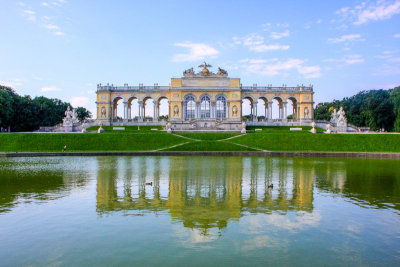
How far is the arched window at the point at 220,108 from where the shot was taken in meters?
67.1

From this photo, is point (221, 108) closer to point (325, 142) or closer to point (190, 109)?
point (190, 109)

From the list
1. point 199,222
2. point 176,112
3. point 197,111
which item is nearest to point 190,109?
point 197,111

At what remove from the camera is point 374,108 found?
63.6 meters

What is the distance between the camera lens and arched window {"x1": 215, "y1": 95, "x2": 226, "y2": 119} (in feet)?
220

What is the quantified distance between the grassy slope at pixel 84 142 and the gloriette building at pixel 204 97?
74.1ft

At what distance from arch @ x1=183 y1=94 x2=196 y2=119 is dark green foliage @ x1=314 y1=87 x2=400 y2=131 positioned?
34.6m

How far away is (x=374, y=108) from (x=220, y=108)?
29.9 m

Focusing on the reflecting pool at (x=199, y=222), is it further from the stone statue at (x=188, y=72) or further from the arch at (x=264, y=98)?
the arch at (x=264, y=98)

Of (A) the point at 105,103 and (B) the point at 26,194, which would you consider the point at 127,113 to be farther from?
(B) the point at 26,194

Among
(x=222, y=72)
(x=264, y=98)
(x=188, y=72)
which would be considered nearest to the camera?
(x=188, y=72)

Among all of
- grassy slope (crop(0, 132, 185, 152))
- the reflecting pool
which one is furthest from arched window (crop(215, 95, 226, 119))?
the reflecting pool

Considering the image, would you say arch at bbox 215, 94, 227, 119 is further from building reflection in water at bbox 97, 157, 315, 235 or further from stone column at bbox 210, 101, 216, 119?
building reflection in water at bbox 97, 157, 315, 235

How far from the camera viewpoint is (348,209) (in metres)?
10.7

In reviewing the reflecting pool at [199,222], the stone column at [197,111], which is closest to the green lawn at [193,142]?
the reflecting pool at [199,222]
